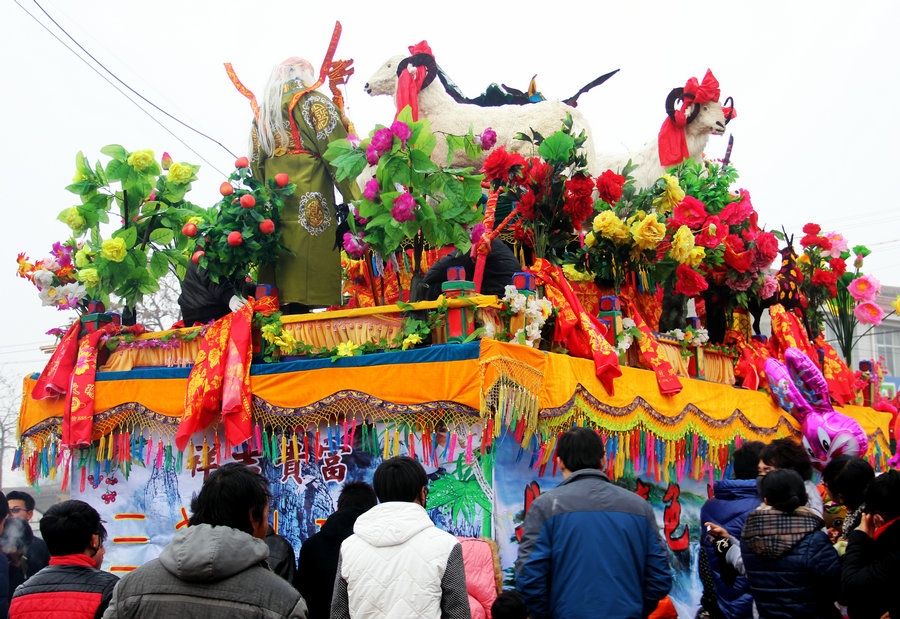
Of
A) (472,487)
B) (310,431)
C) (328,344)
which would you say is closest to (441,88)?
(328,344)

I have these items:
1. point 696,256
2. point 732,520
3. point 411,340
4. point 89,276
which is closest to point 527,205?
point 696,256

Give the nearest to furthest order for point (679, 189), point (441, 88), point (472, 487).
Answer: point (472, 487), point (679, 189), point (441, 88)

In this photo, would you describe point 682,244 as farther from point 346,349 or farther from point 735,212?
point 346,349

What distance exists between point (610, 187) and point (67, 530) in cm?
485

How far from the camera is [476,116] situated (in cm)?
822

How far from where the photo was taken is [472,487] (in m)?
5.38

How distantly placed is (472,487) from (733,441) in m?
3.04

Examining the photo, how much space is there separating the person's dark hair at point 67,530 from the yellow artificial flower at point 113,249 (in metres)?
4.66

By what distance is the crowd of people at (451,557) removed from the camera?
238cm

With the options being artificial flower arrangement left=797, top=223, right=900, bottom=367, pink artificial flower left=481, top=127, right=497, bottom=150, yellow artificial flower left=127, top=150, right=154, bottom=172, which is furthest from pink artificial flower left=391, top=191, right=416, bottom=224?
artificial flower arrangement left=797, top=223, right=900, bottom=367

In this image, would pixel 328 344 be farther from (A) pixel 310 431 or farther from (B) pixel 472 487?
(B) pixel 472 487

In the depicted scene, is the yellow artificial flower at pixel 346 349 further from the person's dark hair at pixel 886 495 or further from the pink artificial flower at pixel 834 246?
the pink artificial flower at pixel 834 246

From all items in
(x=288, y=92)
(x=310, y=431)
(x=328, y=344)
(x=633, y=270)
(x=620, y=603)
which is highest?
(x=288, y=92)

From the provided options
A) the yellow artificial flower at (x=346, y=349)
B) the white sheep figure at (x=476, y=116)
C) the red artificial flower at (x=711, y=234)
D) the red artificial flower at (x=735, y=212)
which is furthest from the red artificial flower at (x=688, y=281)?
the yellow artificial flower at (x=346, y=349)
